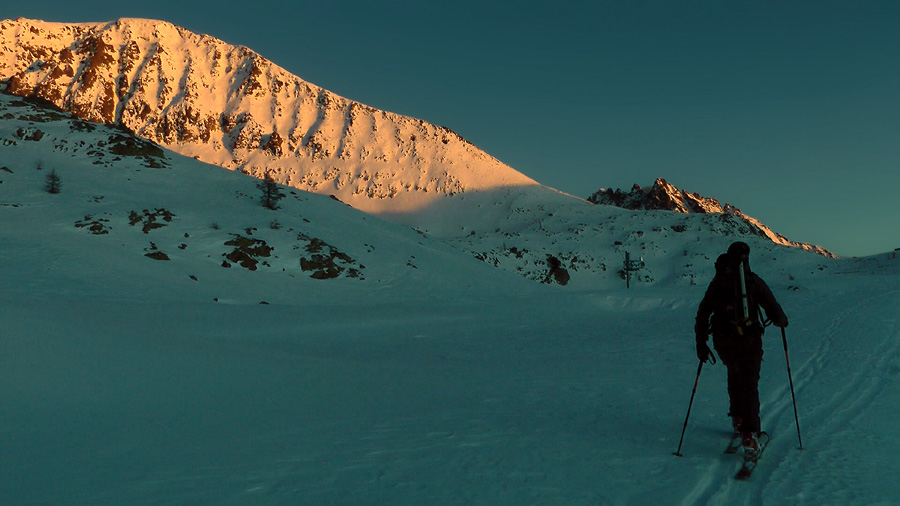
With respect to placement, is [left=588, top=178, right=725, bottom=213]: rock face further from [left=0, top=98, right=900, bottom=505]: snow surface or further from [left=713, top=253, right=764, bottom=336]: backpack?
[left=713, top=253, right=764, bottom=336]: backpack

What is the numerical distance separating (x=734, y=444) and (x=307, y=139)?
8912 cm

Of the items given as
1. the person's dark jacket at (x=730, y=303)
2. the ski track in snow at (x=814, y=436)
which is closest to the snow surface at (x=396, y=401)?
the ski track in snow at (x=814, y=436)

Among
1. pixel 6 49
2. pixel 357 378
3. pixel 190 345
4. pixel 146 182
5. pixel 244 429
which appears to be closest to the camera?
pixel 244 429

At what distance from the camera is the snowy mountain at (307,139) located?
214 ft

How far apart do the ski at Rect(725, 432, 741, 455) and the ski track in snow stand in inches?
4.4

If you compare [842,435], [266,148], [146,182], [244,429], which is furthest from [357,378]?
[266,148]

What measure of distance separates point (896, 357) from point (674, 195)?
361 ft

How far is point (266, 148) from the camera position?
81938 mm

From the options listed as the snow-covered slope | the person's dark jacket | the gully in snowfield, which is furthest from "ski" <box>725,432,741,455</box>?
the snow-covered slope

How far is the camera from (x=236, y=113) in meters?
85.7

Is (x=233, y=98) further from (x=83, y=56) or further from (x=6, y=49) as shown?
(x=6, y=49)

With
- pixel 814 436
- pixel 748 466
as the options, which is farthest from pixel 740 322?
pixel 814 436

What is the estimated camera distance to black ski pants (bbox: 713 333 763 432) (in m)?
4.37

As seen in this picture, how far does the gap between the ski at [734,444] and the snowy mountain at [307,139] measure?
51.4 m
